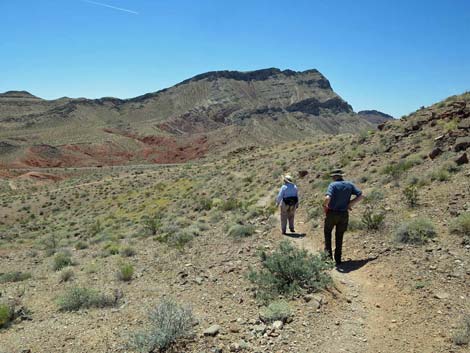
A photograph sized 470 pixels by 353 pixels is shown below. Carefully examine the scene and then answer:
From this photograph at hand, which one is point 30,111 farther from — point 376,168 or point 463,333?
point 463,333

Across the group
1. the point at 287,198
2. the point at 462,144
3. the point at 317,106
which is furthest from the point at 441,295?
the point at 317,106

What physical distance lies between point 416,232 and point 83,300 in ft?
23.8

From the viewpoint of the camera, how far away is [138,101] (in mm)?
148750

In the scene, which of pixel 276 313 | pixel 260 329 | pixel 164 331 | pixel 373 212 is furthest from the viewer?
pixel 373 212

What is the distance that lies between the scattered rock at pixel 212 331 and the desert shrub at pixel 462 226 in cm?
542

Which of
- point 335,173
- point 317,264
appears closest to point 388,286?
point 317,264

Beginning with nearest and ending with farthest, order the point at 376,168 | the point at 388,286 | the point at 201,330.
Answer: the point at 201,330, the point at 388,286, the point at 376,168

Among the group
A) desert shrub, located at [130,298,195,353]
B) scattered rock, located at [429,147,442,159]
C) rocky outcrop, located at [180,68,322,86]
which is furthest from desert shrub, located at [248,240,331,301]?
rocky outcrop, located at [180,68,322,86]

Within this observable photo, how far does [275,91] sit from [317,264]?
148316 millimetres

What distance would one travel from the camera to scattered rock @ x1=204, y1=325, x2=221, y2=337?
5.89 meters

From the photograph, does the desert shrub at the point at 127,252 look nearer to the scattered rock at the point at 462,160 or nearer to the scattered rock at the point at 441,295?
the scattered rock at the point at 441,295

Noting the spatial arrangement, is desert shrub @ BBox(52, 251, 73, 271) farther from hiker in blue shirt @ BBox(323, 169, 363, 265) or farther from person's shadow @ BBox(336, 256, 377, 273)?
person's shadow @ BBox(336, 256, 377, 273)

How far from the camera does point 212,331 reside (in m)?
5.91

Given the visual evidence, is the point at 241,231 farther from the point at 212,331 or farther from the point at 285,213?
Answer: the point at 212,331
